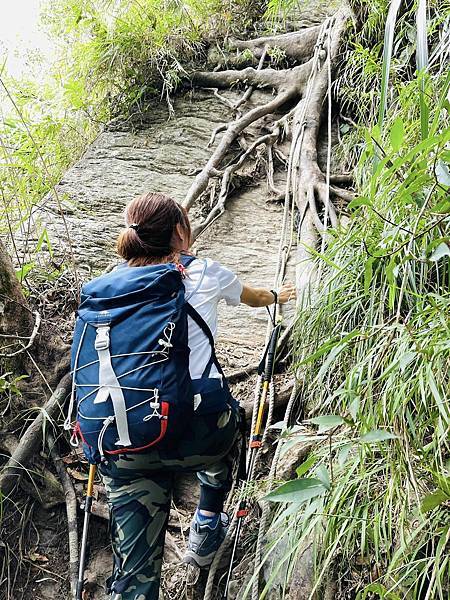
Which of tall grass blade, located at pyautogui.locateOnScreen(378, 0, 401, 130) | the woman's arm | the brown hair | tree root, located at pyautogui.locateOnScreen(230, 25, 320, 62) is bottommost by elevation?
the woman's arm

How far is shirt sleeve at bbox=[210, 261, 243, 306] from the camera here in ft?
7.93

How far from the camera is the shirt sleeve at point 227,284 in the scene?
2418 millimetres

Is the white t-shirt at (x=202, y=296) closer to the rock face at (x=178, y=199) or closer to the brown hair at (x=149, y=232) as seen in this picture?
the brown hair at (x=149, y=232)

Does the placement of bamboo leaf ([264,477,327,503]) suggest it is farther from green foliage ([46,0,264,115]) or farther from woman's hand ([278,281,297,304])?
green foliage ([46,0,264,115])

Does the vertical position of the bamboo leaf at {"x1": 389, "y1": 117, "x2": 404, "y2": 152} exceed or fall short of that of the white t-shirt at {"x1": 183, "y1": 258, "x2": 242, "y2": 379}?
it exceeds it

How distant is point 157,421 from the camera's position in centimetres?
203

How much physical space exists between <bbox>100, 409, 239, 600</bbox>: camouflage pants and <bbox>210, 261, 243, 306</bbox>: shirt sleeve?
517mm

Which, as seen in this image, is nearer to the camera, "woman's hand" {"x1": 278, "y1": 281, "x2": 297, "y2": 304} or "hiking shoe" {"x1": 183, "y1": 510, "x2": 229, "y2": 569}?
"hiking shoe" {"x1": 183, "y1": 510, "x2": 229, "y2": 569}

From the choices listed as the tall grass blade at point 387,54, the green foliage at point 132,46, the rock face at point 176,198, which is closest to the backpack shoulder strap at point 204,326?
the tall grass blade at point 387,54

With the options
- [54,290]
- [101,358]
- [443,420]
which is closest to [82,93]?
[54,290]

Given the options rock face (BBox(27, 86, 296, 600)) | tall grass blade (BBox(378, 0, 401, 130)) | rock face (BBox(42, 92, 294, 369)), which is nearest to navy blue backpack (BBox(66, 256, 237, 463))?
tall grass blade (BBox(378, 0, 401, 130))

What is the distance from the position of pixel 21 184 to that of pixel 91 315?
2.43m

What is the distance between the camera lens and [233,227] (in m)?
4.80

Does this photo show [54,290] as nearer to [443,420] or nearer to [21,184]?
[21,184]
